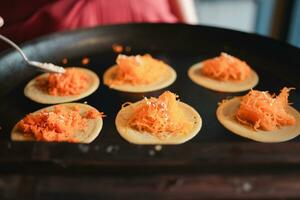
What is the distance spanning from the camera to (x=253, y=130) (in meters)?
1.44

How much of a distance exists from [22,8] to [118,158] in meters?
1.39

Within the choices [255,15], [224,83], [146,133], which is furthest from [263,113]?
[255,15]

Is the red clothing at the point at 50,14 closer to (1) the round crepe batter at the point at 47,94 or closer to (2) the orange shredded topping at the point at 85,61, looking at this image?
(2) the orange shredded topping at the point at 85,61

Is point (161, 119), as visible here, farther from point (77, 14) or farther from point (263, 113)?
point (77, 14)

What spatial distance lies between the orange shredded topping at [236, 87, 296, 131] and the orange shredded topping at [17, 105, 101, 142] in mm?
577

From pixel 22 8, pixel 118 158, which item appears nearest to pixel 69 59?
pixel 22 8

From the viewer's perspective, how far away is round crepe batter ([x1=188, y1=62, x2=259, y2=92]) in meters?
1.67

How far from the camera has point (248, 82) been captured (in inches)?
66.9

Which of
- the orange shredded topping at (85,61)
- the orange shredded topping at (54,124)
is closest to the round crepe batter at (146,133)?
the orange shredded topping at (54,124)

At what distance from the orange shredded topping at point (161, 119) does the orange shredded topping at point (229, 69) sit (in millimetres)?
363

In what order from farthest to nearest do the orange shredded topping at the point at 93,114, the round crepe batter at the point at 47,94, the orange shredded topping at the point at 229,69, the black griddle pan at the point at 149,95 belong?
the orange shredded topping at the point at 229,69 < the round crepe batter at the point at 47,94 < the orange shredded topping at the point at 93,114 < the black griddle pan at the point at 149,95

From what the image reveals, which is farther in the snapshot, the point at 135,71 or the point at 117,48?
the point at 117,48

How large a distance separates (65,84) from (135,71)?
0.99 ft

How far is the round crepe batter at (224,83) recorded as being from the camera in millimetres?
1673
